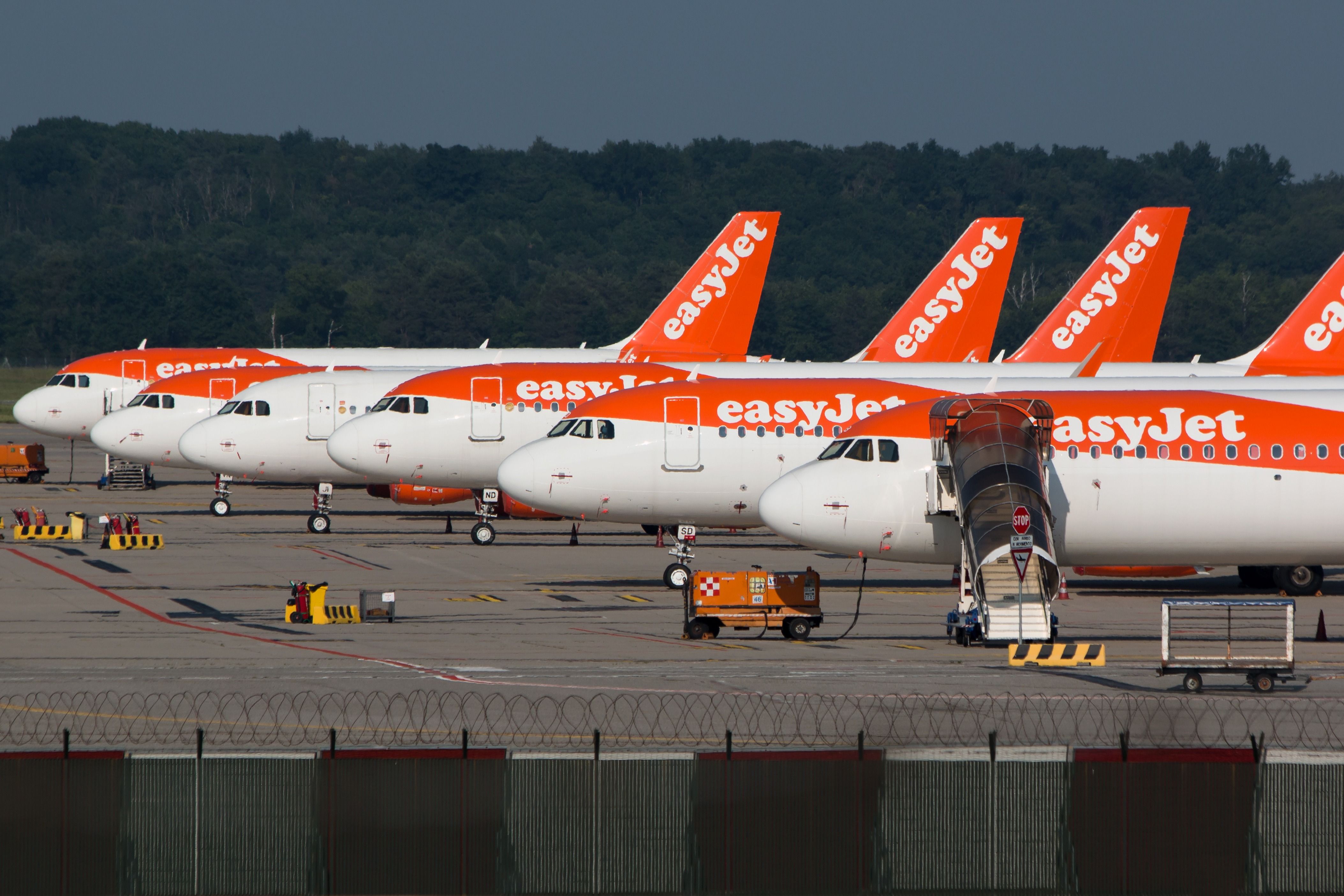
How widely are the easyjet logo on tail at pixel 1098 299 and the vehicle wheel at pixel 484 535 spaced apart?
83.1 feet

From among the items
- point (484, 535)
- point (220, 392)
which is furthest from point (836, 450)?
point (220, 392)

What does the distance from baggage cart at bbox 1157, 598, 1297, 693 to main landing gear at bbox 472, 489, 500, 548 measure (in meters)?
22.7

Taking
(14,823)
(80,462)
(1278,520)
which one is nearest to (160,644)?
(14,823)

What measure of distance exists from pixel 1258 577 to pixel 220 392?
138 ft

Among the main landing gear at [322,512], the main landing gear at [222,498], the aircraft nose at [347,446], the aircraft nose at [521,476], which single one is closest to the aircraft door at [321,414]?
the main landing gear at [322,512]

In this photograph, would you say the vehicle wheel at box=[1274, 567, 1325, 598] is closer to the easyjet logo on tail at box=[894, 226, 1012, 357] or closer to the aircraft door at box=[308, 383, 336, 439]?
the easyjet logo on tail at box=[894, 226, 1012, 357]

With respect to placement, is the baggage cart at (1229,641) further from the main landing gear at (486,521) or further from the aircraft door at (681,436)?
the main landing gear at (486,521)

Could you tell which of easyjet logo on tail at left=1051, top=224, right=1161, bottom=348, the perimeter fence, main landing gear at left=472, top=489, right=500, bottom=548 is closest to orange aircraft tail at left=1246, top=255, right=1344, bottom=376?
easyjet logo on tail at left=1051, top=224, right=1161, bottom=348

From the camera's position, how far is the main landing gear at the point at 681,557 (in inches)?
1732

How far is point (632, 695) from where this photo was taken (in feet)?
89.1

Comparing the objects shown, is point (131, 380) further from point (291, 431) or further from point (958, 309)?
point (958, 309)

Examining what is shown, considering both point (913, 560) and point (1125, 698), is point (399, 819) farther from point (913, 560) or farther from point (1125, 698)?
point (913, 560)

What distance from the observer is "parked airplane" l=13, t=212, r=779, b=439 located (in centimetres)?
7088

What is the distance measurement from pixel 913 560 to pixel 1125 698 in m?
12.7
